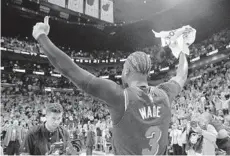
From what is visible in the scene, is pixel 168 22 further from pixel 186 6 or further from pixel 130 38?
pixel 130 38

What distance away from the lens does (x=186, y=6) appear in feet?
78.7

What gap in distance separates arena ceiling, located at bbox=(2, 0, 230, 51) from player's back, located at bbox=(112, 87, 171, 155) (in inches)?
907

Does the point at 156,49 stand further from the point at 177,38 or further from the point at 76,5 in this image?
the point at 177,38

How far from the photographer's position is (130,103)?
1.33 metres

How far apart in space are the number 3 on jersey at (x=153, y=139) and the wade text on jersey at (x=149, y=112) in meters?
0.06

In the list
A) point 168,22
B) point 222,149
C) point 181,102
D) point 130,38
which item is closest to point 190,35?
point 222,149

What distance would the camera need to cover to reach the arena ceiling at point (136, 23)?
23.7 m

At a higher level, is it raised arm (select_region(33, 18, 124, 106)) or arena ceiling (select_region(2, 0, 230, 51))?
arena ceiling (select_region(2, 0, 230, 51))

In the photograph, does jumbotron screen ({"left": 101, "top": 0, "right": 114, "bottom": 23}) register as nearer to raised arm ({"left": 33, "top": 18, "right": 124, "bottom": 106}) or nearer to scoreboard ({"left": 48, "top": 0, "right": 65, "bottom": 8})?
scoreboard ({"left": 48, "top": 0, "right": 65, "bottom": 8})

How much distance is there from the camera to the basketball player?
1.29 meters

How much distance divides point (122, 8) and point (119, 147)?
27296mm

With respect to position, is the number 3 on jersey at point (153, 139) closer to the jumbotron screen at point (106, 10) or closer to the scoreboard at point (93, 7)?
the scoreboard at point (93, 7)

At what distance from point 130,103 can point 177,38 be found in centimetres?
93

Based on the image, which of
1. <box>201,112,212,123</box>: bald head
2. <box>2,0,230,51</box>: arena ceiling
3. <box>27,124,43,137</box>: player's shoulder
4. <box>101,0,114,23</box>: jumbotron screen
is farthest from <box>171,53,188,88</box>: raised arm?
<box>2,0,230,51</box>: arena ceiling
